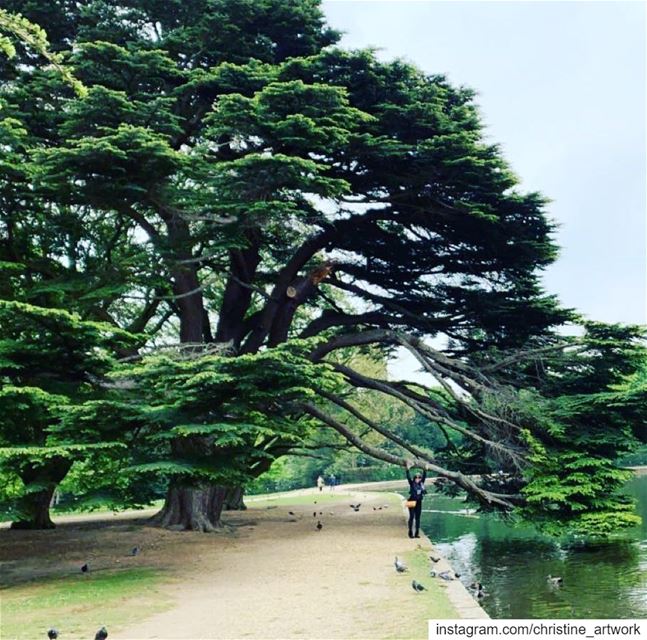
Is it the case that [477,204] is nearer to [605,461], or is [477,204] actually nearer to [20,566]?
[605,461]

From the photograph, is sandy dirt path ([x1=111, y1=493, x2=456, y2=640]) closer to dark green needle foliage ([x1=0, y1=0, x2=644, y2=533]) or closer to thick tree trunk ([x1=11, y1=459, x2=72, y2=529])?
dark green needle foliage ([x1=0, y1=0, x2=644, y2=533])

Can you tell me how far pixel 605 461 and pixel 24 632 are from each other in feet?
35.6

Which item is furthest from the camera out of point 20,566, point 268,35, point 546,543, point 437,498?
point 437,498

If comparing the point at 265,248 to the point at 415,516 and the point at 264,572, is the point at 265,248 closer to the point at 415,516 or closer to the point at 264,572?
the point at 415,516

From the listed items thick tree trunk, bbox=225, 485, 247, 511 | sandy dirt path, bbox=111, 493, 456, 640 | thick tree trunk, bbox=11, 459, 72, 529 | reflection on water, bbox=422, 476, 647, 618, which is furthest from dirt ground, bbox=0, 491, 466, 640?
thick tree trunk, bbox=225, 485, 247, 511

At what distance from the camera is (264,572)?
34.7 feet

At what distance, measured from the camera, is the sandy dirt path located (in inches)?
A: 265

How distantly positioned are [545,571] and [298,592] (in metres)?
5.92

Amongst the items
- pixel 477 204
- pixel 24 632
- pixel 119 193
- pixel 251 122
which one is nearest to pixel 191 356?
pixel 119 193

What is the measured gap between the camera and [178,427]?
1004cm

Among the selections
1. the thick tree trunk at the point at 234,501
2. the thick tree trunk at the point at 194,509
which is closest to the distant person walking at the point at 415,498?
the thick tree trunk at the point at 194,509

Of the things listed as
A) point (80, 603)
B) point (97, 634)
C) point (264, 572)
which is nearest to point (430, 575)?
point (264, 572)

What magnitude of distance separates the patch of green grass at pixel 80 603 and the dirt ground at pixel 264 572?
259 mm

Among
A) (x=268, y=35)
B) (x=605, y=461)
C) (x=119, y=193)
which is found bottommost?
(x=605, y=461)
